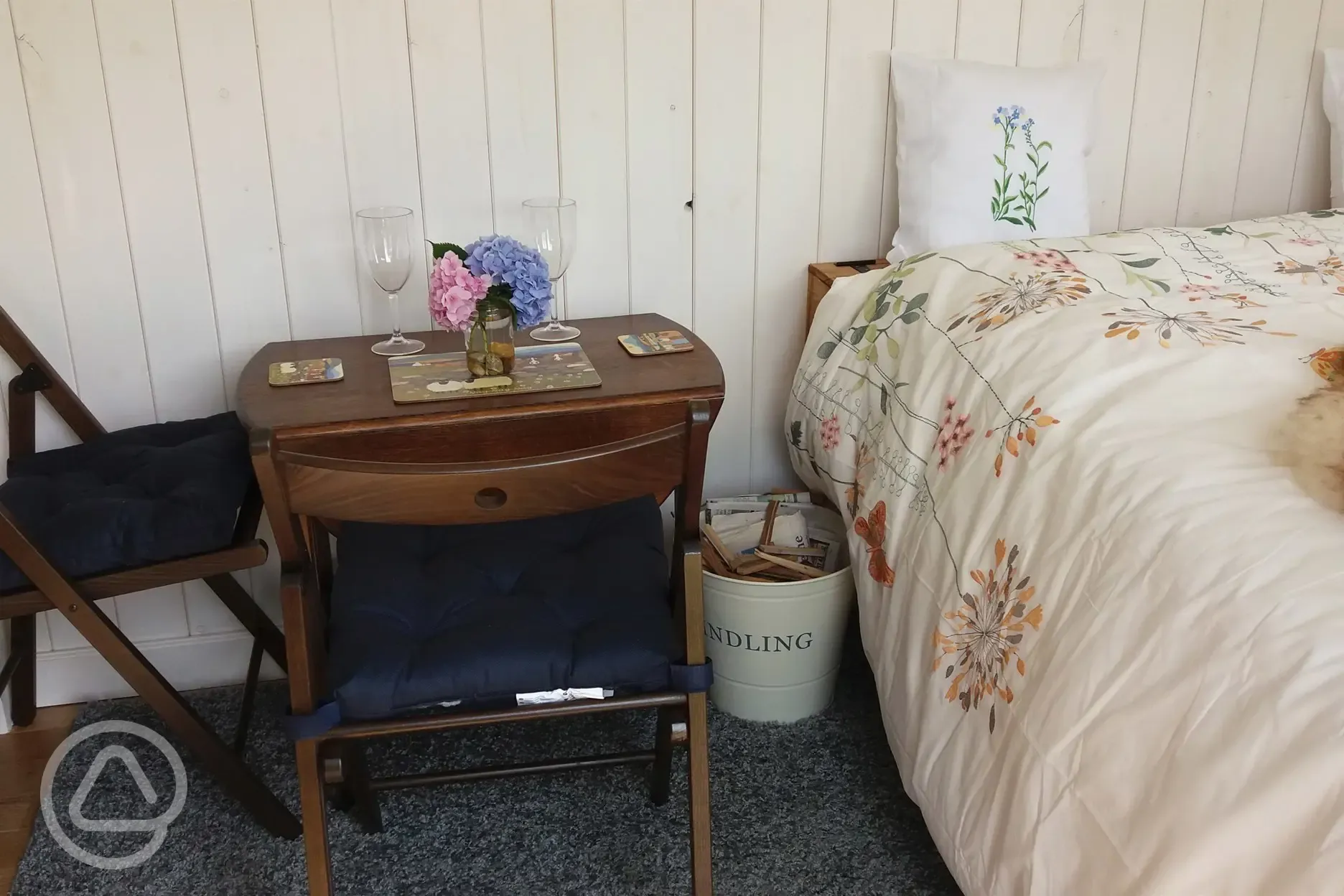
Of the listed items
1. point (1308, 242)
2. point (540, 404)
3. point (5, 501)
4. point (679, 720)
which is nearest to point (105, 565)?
point (5, 501)

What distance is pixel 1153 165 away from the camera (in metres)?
2.05

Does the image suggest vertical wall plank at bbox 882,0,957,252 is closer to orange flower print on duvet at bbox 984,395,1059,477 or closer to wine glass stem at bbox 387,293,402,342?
orange flower print on duvet at bbox 984,395,1059,477

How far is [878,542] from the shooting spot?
1.56m

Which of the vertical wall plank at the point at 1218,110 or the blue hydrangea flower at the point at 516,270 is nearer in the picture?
the blue hydrangea flower at the point at 516,270

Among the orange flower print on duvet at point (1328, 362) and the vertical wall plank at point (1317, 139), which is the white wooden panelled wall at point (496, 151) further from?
the orange flower print on duvet at point (1328, 362)

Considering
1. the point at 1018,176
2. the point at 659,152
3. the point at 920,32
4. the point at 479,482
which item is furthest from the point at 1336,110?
the point at 479,482

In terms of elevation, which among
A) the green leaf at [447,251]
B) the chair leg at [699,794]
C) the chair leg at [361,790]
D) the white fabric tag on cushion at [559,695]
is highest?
the green leaf at [447,251]

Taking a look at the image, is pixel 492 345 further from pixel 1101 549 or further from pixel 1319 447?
pixel 1319 447

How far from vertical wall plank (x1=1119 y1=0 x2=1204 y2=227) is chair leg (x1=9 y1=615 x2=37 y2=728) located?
2.09 m

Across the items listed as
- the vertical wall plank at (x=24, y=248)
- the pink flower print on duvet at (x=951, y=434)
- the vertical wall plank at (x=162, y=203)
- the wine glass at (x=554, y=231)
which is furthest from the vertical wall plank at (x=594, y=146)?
the vertical wall plank at (x=24, y=248)

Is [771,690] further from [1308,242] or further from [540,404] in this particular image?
[1308,242]

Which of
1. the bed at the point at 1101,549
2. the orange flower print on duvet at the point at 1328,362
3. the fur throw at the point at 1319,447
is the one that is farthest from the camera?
the orange flower print on duvet at the point at 1328,362

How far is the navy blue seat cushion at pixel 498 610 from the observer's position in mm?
1226

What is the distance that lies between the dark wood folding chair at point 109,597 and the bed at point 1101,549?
886 mm
